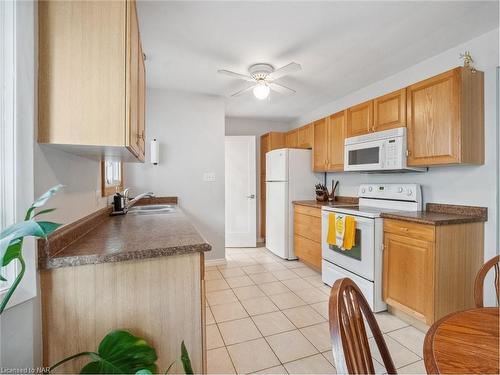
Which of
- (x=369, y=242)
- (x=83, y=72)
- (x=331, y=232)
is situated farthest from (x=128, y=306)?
(x=331, y=232)

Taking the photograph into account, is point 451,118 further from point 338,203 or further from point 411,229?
point 338,203

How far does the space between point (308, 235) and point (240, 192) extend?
1.57 metres

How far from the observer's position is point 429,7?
5.69 feet

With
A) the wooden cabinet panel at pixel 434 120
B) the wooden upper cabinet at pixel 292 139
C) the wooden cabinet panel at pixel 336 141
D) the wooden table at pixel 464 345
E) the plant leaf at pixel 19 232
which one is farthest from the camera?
the wooden upper cabinet at pixel 292 139

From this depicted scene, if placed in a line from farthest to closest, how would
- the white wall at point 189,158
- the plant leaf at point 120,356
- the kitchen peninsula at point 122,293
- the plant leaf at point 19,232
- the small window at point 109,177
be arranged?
the white wall at point 189,158, the small window at point 109,177, the kitchen peninsula at point 122,293, the plant leaf at point 120,356, the plant leaf at point 19,232

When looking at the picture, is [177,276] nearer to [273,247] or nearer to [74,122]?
[74,122]

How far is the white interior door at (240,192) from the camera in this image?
176 inches

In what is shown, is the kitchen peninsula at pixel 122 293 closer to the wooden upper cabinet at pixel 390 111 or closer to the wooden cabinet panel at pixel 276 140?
the wooden upper cabinet at pixel 390 111

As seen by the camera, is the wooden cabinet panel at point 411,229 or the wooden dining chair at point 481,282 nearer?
the wooden dining chair at point 481,282

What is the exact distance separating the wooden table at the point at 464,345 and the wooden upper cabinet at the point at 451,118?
1.54m

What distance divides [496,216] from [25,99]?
3000 mm

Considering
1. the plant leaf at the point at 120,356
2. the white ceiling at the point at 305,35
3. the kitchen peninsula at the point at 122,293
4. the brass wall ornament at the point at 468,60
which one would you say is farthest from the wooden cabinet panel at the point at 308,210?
the plant leaf at the point at 120,356

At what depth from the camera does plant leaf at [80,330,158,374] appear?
844 millimetres

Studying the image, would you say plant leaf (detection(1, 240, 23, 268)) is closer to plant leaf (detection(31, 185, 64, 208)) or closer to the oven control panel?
plant leaf (detection(31, 185, 64, 208))
